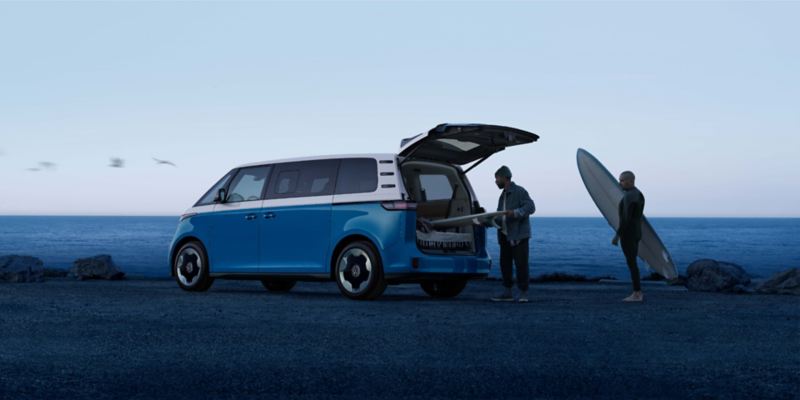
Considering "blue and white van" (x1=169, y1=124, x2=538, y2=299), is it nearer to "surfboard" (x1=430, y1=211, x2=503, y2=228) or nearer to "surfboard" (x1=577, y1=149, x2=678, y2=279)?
"surfboard" (x1=430, y1=211, x2=503, y2=228)

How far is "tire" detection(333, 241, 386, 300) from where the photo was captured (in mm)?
11078

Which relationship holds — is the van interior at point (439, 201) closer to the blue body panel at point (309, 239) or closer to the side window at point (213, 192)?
the blue body panel at point (309, 239)

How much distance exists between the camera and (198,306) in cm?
1068

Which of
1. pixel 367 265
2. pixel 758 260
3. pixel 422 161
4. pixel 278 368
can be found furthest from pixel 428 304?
pixel 758 260

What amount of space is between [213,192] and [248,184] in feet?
2.55

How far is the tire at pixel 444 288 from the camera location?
1291cm

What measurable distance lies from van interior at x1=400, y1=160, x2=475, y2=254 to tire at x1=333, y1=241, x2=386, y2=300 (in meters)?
0.72

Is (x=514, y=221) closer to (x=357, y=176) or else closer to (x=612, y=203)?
(x=357, y=176)

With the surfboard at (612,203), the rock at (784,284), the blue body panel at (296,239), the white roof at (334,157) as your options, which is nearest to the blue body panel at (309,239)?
the blue body panel at (296,239)

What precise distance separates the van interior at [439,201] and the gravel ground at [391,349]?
836mm

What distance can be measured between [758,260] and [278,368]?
50.0 meters

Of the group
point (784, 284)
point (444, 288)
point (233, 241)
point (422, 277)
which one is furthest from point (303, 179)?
point (784, 284)

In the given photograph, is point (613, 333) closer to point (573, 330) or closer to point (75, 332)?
point (573, 330)

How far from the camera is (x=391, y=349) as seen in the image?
23.0 feet
